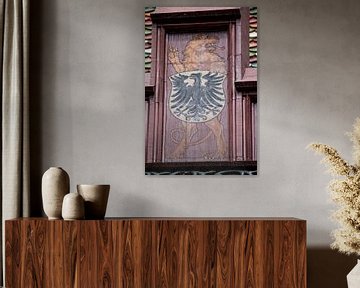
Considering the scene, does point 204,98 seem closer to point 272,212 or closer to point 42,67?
point 272,212

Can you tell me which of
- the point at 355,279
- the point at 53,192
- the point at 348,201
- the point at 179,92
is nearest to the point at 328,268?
the point at 355,279

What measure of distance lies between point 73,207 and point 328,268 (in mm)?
1493

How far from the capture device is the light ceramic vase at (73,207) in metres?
2.83

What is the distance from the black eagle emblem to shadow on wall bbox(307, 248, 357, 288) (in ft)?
3.30

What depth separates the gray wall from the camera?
3.29 m

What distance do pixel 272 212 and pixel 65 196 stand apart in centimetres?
119

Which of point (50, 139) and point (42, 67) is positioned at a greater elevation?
point (42, 67)

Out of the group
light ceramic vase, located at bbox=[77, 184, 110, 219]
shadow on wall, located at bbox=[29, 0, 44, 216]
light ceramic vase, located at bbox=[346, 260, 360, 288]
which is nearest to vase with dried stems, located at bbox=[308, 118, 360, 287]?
light ceramic vase, located at bbox=[346, 260, 360, 288]

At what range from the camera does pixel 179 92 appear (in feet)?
10.9

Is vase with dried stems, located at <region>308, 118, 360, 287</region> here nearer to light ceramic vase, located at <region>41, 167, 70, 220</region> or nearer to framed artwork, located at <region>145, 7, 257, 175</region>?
framed artwork, located at <region>145, 7, 257, 175</region>

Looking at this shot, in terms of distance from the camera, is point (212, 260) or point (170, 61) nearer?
point (212, 260)

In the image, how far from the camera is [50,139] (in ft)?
10.9

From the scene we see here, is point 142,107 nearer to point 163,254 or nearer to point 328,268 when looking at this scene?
point 163,254

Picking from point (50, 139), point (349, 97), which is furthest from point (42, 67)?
point (349, 97)
